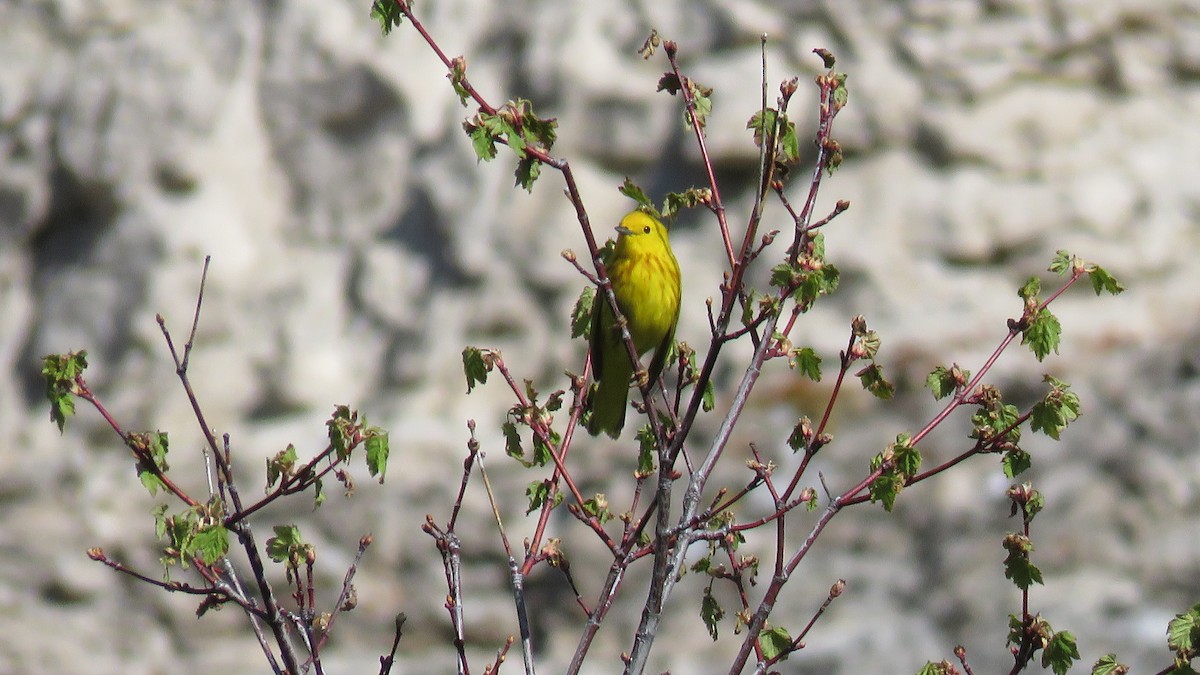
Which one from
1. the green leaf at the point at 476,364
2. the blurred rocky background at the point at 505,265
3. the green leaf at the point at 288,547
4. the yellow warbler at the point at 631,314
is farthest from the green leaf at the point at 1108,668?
the blurred rocky background at the point at 505,265

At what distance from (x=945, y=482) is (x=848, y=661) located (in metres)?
1.00

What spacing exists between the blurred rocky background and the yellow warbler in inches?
102

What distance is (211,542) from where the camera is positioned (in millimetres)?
1724

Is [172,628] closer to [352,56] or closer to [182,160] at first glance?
[182,160]

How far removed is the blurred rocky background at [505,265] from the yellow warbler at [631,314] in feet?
8.50

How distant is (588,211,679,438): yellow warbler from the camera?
3411 mm

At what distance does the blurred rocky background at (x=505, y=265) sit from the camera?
5.95m

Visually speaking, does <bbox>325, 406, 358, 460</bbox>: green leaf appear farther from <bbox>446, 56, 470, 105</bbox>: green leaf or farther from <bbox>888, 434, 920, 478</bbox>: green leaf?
<bbox>888, 434, 920, 478</bbox>: green leaf

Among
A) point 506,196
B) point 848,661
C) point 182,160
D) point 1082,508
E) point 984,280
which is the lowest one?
point 848,661

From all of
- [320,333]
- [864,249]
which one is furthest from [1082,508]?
[320,333]

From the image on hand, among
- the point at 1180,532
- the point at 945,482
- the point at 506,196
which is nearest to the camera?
the point at 1180,532

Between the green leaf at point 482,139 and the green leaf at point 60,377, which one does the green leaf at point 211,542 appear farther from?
the green leaf at point 482,139

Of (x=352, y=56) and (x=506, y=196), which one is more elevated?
(x=352, y=56)

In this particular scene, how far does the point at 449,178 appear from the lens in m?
6.48
